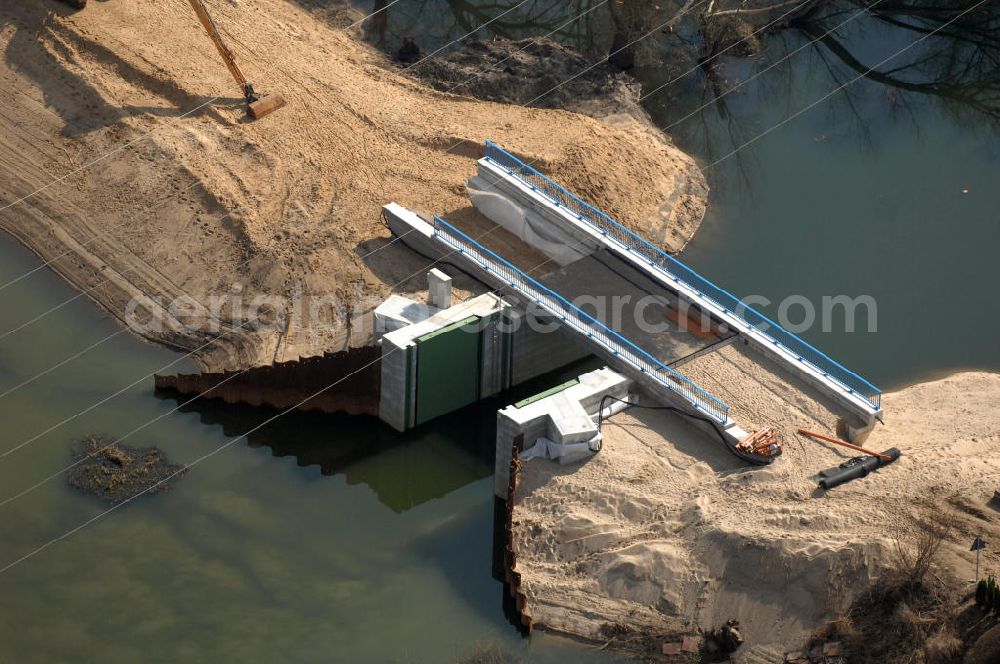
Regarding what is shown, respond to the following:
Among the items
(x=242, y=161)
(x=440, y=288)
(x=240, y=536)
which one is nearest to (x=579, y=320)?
(x=440, y=288)

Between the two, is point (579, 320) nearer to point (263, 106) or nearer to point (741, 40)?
point (263, 106)

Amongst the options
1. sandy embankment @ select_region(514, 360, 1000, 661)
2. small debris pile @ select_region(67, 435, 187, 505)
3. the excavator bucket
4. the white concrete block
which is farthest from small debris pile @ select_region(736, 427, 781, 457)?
the excavator bucket

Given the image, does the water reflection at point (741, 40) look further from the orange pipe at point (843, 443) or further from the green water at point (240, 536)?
the orange pipe at point (843, 443)

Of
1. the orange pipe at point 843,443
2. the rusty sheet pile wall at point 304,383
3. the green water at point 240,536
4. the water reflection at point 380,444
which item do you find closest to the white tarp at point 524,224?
the water reflection at point 380,444

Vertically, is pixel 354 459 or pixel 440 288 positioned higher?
pixel 440 288

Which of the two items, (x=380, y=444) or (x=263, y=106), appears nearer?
(x=380, y=444)

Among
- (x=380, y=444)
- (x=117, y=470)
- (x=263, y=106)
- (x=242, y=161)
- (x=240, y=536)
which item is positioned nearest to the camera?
(x=240, y=536)

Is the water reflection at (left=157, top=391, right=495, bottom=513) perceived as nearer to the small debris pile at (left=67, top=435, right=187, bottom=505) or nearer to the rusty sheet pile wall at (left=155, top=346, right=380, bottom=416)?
the rusty sheet pile wall at (left=155, top=346, right=380, bottom=416)

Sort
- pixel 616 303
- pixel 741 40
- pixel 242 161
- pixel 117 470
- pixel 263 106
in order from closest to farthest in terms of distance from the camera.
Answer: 1. pixel 117 470
2. pixel 616 303
3. pixel 242 161
4. pixel 263 106
5. pixel 741 40
